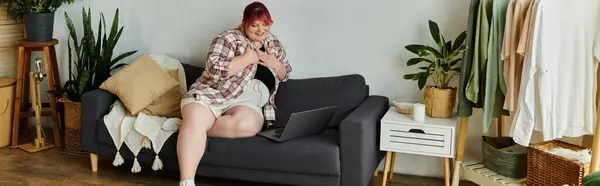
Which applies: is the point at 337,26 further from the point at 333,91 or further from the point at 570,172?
the point at 570,172

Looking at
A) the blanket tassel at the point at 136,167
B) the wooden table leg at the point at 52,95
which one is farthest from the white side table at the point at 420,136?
the wooden table leg at the point at 52,95

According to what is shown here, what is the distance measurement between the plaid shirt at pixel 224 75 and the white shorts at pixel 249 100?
0.9 inches

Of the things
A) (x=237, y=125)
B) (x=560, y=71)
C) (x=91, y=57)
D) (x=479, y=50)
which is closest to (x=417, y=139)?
(x=479, y=50)

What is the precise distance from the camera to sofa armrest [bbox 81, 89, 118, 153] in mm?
3982

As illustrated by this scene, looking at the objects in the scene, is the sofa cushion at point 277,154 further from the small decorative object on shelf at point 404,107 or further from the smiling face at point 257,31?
the smiling face at point 257,31

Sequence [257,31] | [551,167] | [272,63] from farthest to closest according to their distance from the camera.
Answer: [272,63]
[257,31]
[551,167]

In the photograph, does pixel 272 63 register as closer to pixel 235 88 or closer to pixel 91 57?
pixel 235 88

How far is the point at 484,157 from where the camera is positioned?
3.66 meters

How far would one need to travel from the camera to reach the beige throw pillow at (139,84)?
3969 millimetres

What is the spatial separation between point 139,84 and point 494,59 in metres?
2.07

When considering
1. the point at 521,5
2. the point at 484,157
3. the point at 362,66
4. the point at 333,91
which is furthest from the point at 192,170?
the point at 521,5

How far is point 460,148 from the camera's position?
360 cm

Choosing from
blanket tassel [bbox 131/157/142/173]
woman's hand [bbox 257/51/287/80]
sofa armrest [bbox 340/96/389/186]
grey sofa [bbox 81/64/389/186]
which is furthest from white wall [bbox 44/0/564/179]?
blanket tassel [bbox 131/157/142/173]

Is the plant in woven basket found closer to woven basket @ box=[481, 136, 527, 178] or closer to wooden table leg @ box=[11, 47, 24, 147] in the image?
wooden table leg @ box=[11, 47, 24, 147]
